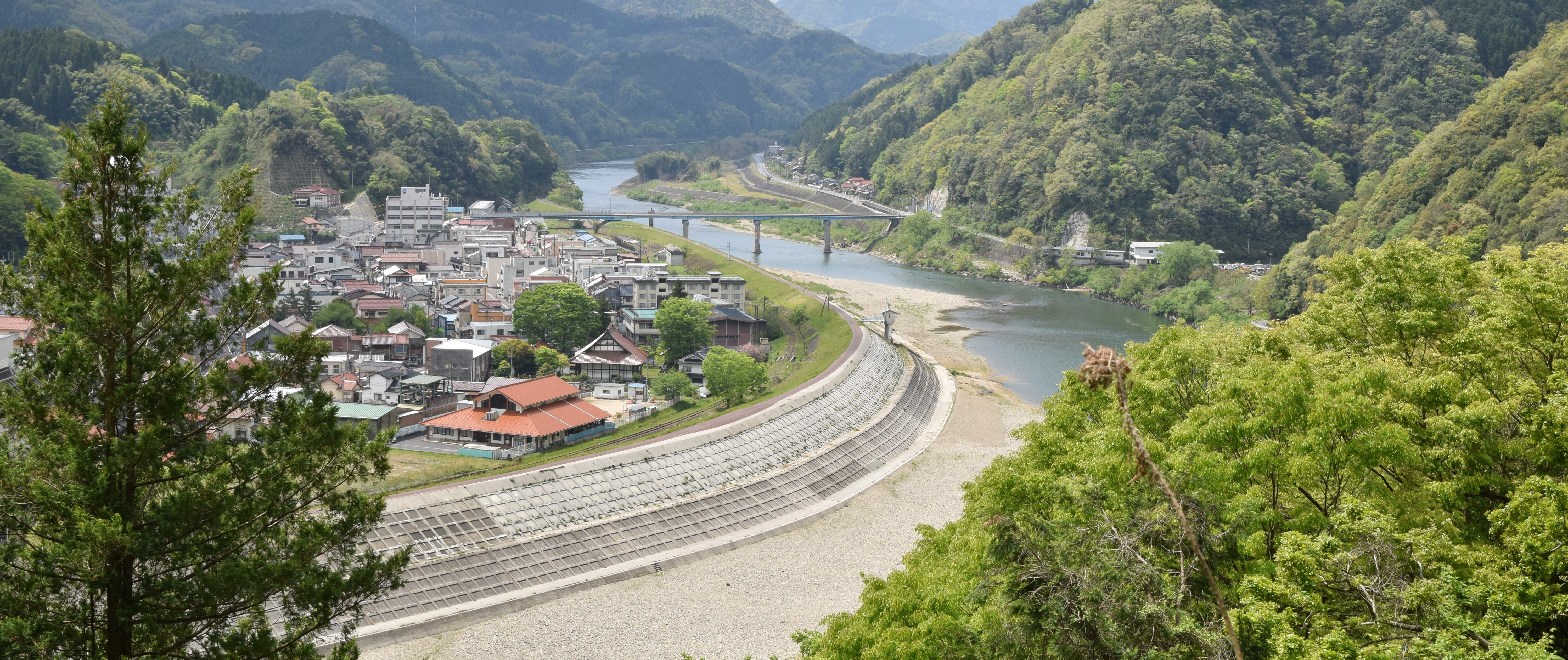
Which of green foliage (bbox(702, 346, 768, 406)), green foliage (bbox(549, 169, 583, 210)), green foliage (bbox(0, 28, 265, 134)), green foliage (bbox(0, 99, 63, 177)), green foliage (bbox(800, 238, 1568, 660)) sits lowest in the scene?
green foliage (bbox(702, 346, 768, 406))

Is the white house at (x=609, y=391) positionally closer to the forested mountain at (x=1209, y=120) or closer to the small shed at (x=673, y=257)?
the small shed at (x=673, y=257)

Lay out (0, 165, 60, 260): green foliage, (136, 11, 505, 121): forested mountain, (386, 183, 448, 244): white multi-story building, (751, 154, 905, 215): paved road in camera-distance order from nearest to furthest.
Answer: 1. (0, 165, 60, 260): green foliage
2. (386, 183, 448, 244): white multi-story building
3. (751, 154, 905, 215): paved road
4. (136, 11, 505, 121): forested mountain

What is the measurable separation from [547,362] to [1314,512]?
23.1m

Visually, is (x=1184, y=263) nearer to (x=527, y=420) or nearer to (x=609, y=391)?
(x=609, y=391)

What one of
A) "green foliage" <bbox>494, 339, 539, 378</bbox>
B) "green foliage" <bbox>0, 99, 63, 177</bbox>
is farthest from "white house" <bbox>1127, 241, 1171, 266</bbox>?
"green foliage" <bbox>0, 99, 63, 177</bbox>

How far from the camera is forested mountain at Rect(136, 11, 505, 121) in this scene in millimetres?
94125

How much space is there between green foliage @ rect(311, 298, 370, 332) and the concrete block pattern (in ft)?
48.4

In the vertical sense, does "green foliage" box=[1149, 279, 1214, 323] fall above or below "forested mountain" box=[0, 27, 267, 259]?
below

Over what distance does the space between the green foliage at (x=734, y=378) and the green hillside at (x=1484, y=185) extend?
16.3 meters

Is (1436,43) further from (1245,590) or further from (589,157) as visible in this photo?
(589,157)

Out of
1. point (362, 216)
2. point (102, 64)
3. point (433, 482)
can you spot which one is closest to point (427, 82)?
point (102, 64)

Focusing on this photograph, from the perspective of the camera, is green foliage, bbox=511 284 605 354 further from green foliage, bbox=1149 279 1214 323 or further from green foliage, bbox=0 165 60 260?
green foliage, bbox=1149 279 1214 323

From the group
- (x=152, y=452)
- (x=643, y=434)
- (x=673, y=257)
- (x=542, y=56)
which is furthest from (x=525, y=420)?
(x=542, y=56)

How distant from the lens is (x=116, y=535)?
5.75 metres
